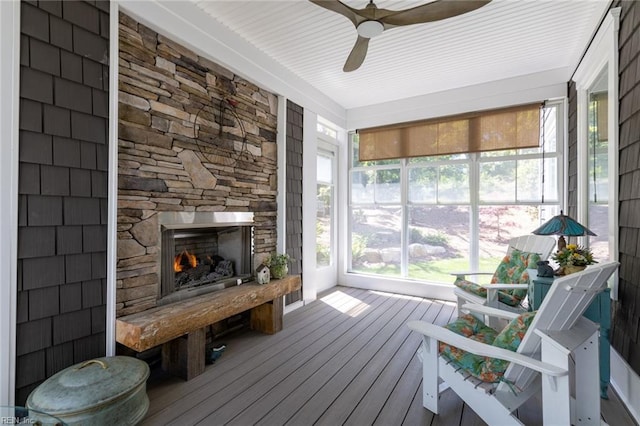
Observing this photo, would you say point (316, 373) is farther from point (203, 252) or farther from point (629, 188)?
point (629, 188)

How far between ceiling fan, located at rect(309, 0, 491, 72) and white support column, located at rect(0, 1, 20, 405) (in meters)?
1.74

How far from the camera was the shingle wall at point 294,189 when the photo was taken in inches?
154

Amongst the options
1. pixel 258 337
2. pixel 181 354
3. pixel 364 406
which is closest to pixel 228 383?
pixel 181 354

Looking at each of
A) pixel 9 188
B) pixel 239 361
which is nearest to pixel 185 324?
pixel 239 361

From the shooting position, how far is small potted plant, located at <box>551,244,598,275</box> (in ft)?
7.61

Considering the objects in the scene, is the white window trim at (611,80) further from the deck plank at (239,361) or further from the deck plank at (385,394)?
the deck plank at (239,361)

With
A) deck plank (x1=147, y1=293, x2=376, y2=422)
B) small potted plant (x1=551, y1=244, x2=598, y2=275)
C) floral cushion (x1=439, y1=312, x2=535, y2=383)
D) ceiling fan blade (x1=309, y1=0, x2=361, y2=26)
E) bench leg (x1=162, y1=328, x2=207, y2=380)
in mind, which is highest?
ceiling fan blade (x1=309, y1=0, x2=361, y2=26)

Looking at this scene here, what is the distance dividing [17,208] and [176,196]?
1.03 m

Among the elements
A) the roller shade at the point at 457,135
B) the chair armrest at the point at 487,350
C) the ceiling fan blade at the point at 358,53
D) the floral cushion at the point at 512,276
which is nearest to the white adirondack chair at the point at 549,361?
the chair armrest at the point at 487,350

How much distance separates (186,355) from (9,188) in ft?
5.20

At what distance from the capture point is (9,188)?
1.69 metres

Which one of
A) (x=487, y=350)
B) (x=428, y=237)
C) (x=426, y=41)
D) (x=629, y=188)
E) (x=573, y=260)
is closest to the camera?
(x=487, y=350)

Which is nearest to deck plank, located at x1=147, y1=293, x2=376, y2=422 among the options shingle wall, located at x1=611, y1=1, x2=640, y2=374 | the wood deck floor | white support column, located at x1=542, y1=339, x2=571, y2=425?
the wood deck floor

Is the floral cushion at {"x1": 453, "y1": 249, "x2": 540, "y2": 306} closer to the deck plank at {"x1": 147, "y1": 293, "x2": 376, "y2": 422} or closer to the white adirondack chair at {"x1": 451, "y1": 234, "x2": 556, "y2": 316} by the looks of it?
the white adirondack chair at {"x1": 451, "y1": 234, "x2": 556, "y2": 316}
